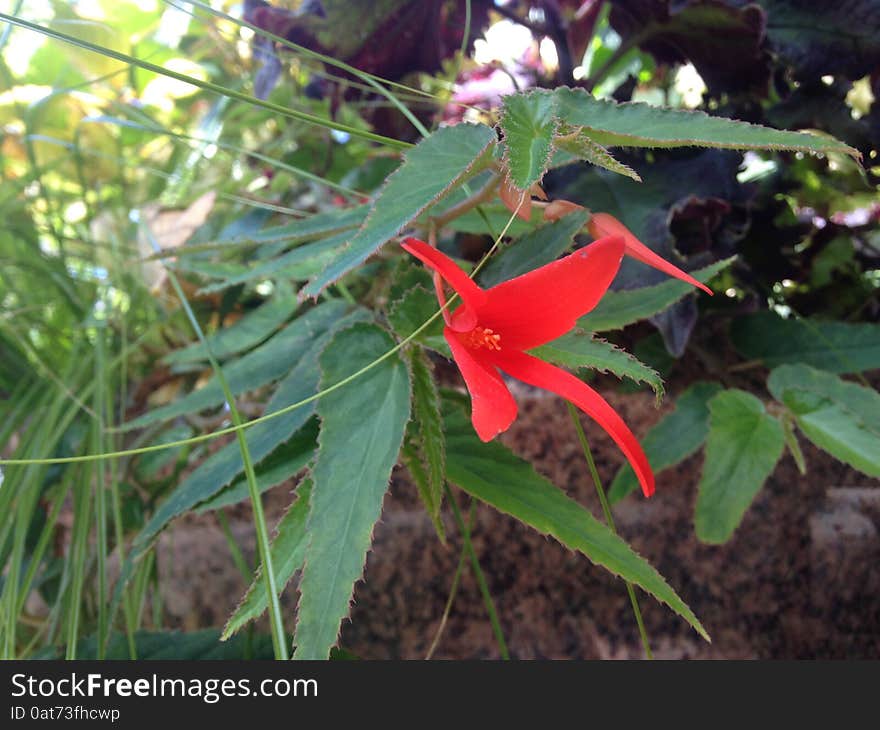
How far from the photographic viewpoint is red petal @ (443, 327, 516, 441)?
183 millimetres

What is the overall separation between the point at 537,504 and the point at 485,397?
0.30ft

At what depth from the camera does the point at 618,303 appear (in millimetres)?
309

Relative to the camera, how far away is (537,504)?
0.27m

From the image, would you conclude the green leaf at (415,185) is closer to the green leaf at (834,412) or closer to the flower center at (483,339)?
the flower center at (483,339)

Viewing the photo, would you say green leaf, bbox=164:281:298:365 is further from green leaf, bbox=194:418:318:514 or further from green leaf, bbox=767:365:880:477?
green leaf, bbox=767:365:880:477

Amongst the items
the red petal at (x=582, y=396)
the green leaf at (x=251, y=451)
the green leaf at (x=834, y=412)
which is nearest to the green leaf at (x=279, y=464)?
the green leaf at (x=251, y=451)

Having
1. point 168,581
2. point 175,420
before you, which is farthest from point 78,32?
point 168,581

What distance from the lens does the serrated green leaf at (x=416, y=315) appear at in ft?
0.89

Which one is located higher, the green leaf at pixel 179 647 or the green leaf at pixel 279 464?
the green leaf at pixel 279 464

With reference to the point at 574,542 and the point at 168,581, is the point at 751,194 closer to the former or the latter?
the point at 574,542

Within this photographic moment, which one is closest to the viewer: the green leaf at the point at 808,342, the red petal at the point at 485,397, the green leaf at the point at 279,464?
the red petal at the point at 485,397

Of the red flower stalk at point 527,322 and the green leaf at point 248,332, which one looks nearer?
the red flower stalk at point 527,322

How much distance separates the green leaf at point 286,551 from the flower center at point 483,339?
0.08 metres

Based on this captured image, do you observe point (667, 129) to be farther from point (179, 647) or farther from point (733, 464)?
point (179, 647)
